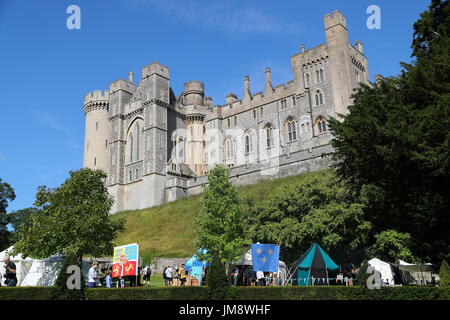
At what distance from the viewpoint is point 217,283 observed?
1457cm

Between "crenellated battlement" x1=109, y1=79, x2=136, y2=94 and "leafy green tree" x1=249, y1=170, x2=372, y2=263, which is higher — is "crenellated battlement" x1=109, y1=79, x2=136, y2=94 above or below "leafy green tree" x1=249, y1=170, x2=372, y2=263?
above

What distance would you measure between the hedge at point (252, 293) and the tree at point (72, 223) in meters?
9.13

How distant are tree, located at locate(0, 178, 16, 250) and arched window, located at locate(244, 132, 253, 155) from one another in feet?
103

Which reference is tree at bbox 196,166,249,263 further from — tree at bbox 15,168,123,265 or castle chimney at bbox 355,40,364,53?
castle chimney at bbox 355,40,364,53

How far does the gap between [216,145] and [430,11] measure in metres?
42.5

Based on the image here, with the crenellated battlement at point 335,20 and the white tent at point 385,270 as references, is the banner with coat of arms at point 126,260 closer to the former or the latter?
the white tent at point 385,270

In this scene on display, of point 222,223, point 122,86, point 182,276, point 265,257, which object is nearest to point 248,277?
point 265,257

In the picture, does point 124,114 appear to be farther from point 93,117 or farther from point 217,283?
point 217,283

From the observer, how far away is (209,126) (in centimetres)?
6362

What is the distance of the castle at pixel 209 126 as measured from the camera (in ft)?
160

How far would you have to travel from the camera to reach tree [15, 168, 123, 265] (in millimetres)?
26672

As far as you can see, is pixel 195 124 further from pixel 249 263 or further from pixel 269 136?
pixel 249 263

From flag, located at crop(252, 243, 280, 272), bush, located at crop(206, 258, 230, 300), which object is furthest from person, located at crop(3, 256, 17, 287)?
flag, located at crop(252, 243, 280, 272)
